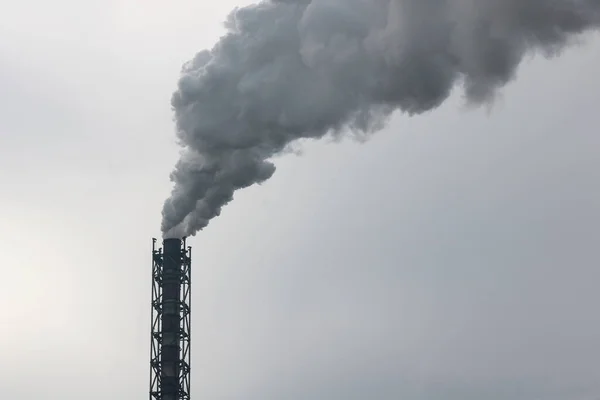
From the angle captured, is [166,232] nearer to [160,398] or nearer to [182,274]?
[182,274]

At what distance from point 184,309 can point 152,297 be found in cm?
200

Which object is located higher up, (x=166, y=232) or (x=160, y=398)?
(x=166, y=232)

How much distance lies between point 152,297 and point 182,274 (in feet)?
7.21

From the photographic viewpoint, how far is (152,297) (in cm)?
7700

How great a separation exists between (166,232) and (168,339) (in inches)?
257

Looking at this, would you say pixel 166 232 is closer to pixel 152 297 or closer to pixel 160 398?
→ pixel 152 297

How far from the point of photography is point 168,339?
250 ft

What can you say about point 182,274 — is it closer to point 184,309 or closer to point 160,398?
point 184,309

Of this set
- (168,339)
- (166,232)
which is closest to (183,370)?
(168,339)

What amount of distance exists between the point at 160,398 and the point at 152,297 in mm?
5939

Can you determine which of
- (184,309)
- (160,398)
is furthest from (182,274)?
(160,398)

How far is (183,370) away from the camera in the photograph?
3004 inches

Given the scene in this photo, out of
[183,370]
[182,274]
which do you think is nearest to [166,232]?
[182,274]

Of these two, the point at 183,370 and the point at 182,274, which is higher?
the point at 182,274
